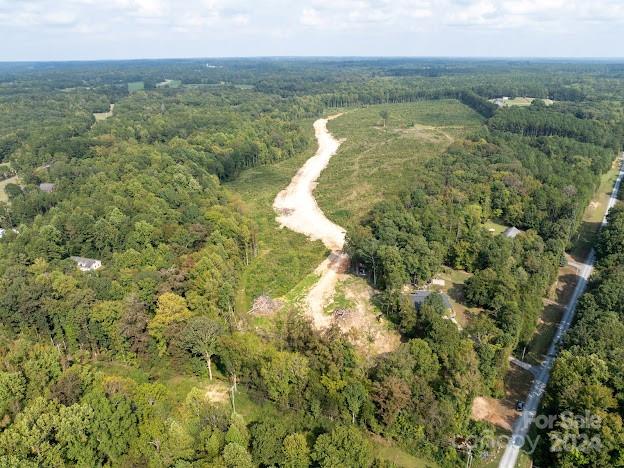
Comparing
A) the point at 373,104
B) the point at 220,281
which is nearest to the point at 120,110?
the point at 373,104

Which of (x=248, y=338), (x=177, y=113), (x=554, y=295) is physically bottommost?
(x=554, y=295)

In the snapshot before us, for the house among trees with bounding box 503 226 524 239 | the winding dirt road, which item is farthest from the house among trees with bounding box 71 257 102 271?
the house among trees with bounding box 503 226 524 239

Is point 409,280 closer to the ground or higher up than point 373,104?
closer to the ground

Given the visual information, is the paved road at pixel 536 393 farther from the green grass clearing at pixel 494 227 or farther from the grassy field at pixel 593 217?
the green grass clearing at pixel 494 227

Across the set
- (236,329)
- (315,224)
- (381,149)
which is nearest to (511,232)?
(315,224)

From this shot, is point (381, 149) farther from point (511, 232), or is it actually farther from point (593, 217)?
point (511, 232)

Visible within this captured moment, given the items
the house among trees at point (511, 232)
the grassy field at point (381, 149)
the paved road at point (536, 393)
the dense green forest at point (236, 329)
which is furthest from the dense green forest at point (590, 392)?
the grassy field at point (381, 149)

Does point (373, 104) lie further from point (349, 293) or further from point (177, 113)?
point (349, 293)
